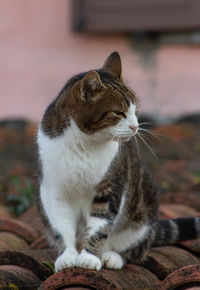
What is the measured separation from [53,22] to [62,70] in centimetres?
55

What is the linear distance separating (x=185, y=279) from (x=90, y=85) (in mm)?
1081

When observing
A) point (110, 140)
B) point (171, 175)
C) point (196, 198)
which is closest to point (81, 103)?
point (110, 140)

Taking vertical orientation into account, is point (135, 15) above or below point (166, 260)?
above

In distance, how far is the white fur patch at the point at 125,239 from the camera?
3.83 metres

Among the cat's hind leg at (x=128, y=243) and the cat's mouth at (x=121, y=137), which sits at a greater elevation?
the cat's mouth at (x=121, y=137)

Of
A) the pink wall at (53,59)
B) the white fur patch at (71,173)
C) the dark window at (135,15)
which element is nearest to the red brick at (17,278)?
the white fur patch at (71,173)

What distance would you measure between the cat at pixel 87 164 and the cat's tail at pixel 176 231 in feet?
0.95

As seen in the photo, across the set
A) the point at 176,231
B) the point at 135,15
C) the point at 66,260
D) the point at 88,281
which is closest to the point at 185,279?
the point at 88,281

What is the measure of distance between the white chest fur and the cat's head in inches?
2.5

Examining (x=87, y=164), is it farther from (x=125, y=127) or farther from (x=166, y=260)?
(x=166, y=260)

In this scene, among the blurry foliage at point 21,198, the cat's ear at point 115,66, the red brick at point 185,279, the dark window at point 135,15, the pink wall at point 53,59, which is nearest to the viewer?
the red brick at point 185,279

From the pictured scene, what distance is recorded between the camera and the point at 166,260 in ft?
12.0

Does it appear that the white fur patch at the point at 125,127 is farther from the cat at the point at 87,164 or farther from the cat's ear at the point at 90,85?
the cat's ear at the point at 90,85

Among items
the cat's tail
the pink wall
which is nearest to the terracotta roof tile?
the cat's tail
